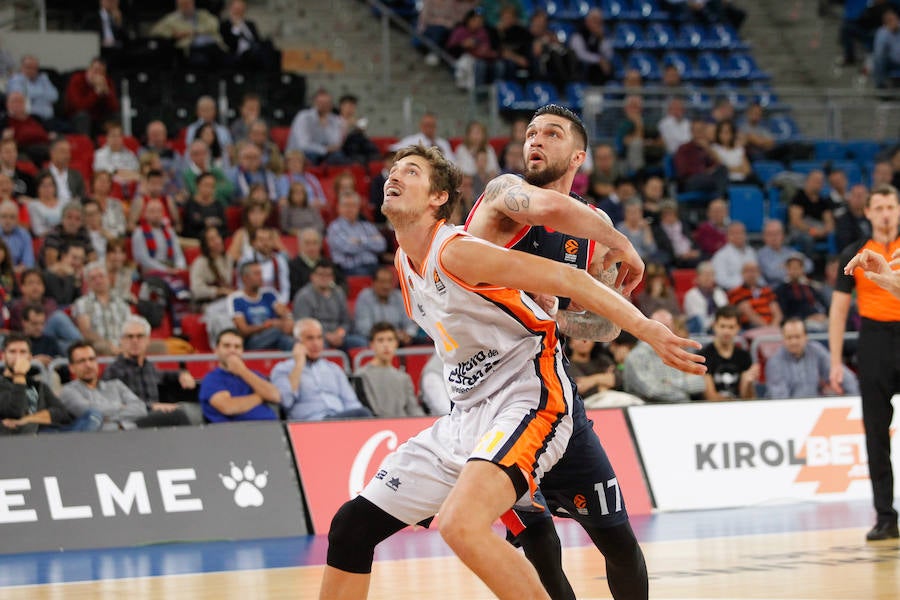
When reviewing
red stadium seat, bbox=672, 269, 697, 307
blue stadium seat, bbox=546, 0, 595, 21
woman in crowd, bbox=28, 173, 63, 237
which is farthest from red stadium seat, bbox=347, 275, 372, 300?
blue stadium seat, bbox=546, 0, 595, 21

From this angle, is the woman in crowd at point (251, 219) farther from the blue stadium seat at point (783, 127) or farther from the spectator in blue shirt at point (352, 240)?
the blue stadium seat at point (783, 127)

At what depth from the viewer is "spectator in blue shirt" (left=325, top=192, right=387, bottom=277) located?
49.5 feet

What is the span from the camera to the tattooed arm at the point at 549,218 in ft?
16.8

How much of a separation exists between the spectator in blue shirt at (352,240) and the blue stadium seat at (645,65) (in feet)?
24.2

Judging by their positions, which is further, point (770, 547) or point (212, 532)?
point (212, 532)

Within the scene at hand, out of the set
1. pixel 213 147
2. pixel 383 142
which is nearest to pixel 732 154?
pixel 383 142

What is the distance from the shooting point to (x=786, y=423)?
12102 mm

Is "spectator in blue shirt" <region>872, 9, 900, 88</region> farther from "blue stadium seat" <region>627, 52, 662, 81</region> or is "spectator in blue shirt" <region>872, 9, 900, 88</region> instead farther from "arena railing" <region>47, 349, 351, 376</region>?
"arena railing" <region>47, 349, 351, 376</region>

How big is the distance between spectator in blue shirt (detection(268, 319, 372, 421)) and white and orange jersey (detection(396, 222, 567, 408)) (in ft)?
21.1

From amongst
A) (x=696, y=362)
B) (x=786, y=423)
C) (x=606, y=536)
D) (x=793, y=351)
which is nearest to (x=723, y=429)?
(x=786, y=423)

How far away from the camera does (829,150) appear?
1997 cm

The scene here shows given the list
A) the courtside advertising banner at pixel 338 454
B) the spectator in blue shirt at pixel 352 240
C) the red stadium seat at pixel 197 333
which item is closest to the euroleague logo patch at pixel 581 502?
the courtside advertising banner at pixel 338 454

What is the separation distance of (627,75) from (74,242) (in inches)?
363

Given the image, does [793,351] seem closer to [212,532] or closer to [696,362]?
[212,532]
